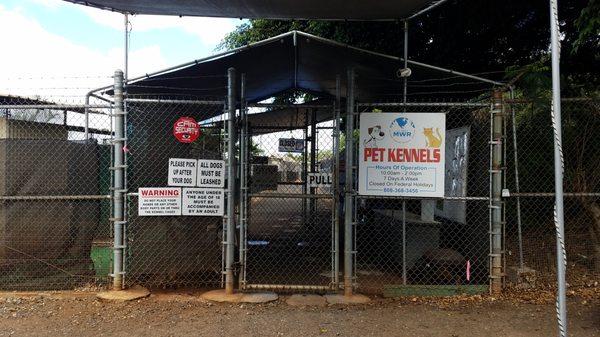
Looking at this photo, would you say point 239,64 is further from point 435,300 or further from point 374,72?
point 435,300

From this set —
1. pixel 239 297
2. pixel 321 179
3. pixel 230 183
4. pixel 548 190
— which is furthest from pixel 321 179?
pixel 548 190

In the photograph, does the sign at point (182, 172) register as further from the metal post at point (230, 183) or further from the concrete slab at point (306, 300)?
the concrete slab at point (306, 300)

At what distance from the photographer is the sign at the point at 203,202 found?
5.75 metres

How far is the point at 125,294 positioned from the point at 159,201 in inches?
46.5

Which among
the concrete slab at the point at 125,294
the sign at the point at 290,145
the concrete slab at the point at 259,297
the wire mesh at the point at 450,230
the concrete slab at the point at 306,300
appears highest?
the sign at the point at 290,145

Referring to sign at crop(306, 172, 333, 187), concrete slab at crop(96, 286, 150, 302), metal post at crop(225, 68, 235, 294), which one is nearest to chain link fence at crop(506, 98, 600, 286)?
sign at crop(306, 172, 333, 187)

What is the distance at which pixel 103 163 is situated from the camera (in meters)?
6.07

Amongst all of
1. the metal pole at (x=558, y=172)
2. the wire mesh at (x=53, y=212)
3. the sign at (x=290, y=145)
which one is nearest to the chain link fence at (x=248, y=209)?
the wire mesh at (x=53, y=212)

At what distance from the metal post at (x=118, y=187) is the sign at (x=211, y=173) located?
36.8 inches

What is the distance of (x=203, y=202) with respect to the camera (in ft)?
18.9

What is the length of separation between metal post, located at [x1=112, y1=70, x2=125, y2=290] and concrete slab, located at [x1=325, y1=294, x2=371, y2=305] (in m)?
2.57

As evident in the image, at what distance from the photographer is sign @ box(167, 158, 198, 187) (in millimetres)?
5715

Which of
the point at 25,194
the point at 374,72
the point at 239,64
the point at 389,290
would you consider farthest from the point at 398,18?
the point at 25,194

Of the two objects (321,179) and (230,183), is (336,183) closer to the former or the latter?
(321,179)
